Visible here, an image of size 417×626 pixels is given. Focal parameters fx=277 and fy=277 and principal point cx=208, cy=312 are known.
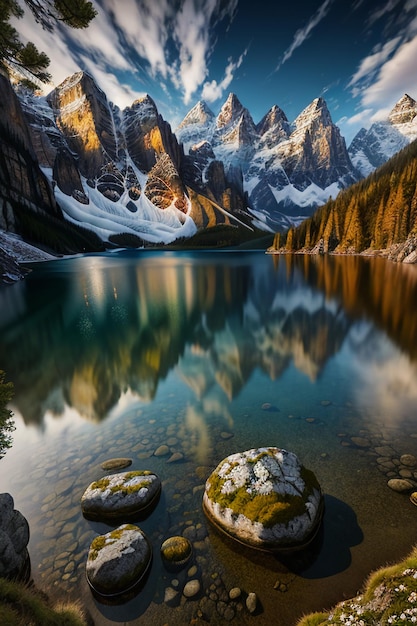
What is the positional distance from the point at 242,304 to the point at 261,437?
26.2m

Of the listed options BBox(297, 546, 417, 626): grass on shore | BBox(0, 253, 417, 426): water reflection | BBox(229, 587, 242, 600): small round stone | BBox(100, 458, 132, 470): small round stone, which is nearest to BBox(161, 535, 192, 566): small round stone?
BBox(229, 587, 242, 600): small round stone

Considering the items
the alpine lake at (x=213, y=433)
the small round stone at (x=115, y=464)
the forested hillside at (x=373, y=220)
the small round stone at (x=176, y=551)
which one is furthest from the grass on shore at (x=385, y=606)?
the forested hillside at (x=373, y=220)

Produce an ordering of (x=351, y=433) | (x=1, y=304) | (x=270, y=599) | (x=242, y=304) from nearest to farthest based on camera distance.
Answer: (x=270, y=599)
(x=351, y=433)
(x=242, y=304)
(x=1, y=304)

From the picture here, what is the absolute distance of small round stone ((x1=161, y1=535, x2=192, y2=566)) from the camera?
21.1ft

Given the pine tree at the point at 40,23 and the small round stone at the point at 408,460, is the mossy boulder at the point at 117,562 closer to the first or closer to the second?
the small round stone at the point at 408,460

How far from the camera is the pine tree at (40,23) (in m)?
7.69

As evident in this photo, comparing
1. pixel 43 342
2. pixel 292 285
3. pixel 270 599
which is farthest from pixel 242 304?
pixel 270 599

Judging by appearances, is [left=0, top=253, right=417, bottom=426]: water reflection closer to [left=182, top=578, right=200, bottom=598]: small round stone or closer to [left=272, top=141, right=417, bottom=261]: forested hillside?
[left=182, top=578, right=200, bottom=598]: small round stone

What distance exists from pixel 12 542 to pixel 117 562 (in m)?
2.53

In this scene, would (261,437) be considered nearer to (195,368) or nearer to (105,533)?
(105,533)

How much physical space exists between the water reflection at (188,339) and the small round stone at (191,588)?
221 inches

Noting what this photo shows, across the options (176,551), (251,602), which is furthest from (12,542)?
(251,602)

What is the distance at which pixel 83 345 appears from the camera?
23.8 metres

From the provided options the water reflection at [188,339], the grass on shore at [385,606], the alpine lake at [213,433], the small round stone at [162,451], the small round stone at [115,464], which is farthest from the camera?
the water reflection at [188,339]
